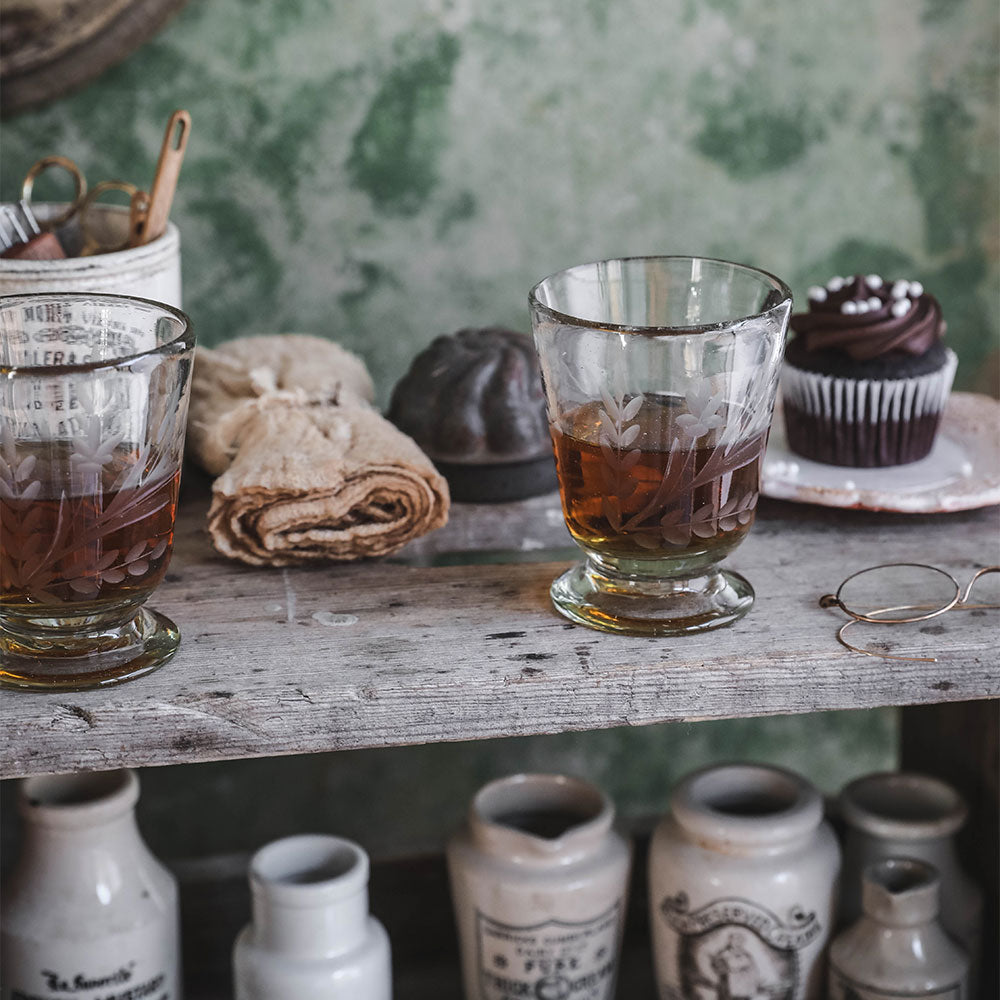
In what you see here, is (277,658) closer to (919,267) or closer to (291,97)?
(291,97)

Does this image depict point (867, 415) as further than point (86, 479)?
Yes

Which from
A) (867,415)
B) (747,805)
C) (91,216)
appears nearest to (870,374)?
(867,415)

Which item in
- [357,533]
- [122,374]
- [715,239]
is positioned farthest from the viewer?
[715,239]

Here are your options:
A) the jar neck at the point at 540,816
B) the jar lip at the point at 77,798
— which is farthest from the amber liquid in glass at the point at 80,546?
the jar neck at the point at 540,816

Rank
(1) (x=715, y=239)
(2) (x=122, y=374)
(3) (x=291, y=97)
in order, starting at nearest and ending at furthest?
(2) (x=122, y=374)
(3) (x=291, y=97)
(1) (x=715, y=239)

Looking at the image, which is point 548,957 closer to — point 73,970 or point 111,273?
point 73,970

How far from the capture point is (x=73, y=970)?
0.78 m

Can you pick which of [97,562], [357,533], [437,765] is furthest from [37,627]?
[437,765]

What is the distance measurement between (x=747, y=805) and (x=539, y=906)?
0.19 meters

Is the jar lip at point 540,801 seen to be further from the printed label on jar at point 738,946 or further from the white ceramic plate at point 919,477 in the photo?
the white ceramic plate at point 919,477

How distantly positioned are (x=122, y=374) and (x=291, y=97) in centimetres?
52

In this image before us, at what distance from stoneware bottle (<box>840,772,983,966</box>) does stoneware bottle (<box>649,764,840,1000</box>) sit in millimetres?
68

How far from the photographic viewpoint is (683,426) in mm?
618

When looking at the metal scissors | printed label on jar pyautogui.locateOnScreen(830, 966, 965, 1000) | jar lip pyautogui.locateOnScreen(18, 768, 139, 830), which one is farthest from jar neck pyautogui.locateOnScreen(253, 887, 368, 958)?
the metal scissors
